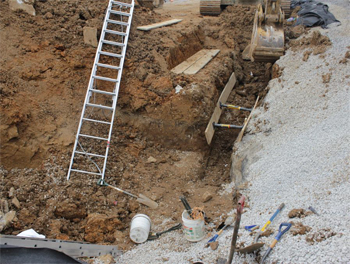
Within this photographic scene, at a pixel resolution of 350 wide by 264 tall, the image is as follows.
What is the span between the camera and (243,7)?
38.7 ft

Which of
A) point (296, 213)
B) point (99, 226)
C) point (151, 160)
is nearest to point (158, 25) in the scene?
point (151, 160)

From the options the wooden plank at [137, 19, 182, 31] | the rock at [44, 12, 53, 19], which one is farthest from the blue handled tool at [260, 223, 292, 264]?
the rock at [44, 12, 53, 19]

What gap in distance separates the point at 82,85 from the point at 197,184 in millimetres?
3452

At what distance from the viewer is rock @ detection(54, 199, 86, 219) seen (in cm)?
550

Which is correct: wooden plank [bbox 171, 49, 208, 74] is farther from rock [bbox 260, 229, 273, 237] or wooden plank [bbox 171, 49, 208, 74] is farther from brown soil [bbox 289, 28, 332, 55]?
rock [bbox 260, 229, 273, 237]

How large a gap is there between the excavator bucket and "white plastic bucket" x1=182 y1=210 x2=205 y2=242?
16.2ft

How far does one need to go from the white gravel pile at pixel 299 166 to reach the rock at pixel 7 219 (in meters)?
1.79

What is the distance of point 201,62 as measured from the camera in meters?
8.94

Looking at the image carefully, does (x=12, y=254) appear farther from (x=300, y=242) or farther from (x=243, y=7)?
(x=243, y=7)

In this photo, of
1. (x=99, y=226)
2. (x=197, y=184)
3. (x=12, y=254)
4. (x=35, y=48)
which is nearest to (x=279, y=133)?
(x=197, y=184)

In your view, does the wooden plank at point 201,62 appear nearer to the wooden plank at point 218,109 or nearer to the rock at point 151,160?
the wooden plank at point 218,109

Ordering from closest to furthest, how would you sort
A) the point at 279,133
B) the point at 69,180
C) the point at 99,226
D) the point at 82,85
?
the point at 99,226 → the point at 69,180 → the point at 279,133 → the point at 82,85

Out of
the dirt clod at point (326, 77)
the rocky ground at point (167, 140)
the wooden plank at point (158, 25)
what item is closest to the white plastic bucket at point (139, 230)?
the rocky ground at point (167, 140)

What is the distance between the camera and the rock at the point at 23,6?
7488 mm
